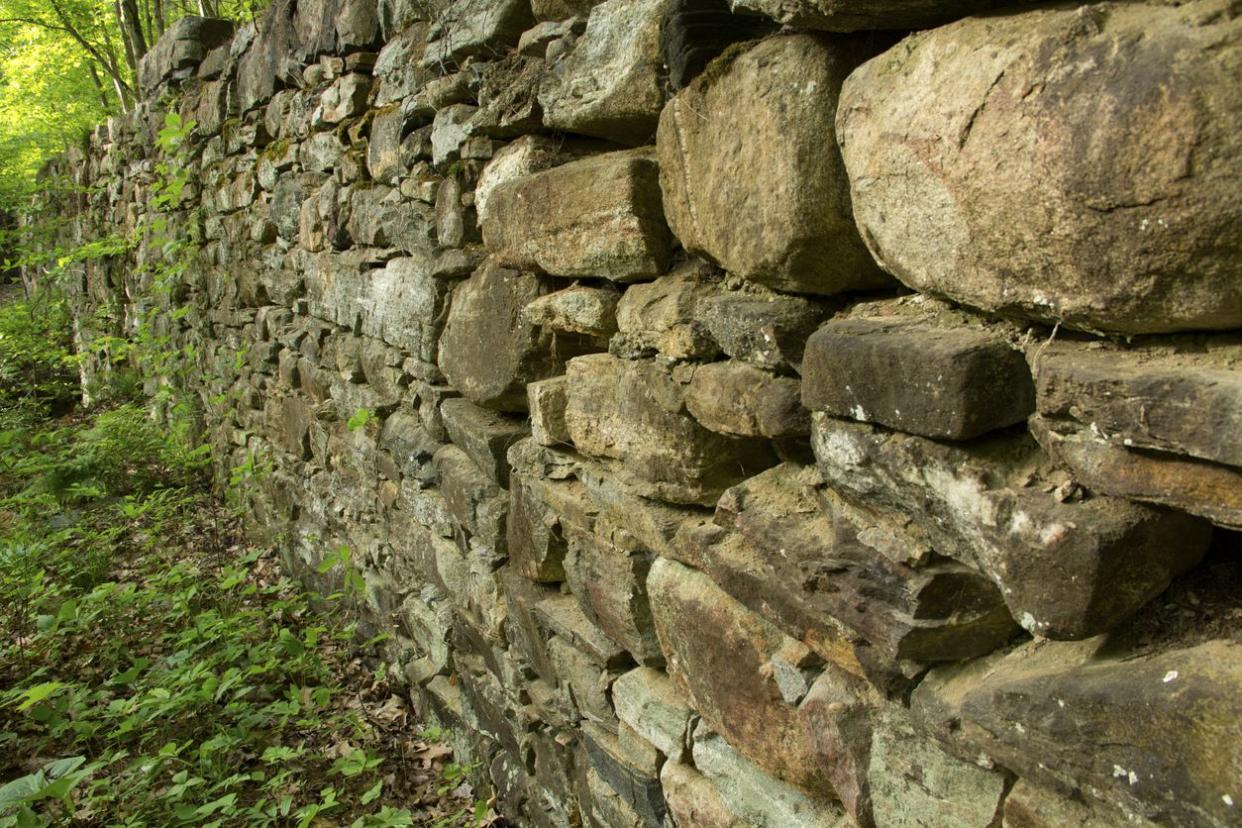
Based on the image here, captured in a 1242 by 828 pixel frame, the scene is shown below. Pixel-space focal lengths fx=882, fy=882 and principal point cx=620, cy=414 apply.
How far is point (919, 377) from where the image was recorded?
1110mm

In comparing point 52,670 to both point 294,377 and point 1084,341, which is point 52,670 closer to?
point 294,377

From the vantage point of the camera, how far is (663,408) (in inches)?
70.4

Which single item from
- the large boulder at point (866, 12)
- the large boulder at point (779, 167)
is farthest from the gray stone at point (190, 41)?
the large boulder at point (866, 12)

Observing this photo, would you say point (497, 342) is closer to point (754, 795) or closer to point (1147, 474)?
point (754, 795)

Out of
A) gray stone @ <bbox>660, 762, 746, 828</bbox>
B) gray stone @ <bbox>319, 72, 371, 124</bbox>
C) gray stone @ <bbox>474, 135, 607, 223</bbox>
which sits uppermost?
gray stone @ <bbox>319, 72, 371, 124</bbox>

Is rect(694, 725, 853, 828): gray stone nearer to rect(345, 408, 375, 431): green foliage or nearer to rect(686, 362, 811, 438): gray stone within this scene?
rect(686, 362, 811, 438): gray stone

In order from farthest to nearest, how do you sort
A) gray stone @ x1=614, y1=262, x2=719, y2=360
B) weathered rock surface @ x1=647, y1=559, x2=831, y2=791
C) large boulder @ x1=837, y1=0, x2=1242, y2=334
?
gray stone @ x1=614, y1=262, x2=719, y2=360
weathered rock surface @ x1=647, y1=559, x2=831, y2=791
large boulder @ x1=837, y1=0, x2=1242, y2=334

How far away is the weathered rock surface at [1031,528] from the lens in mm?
969

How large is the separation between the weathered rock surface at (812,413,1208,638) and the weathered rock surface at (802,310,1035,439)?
0.05 meters

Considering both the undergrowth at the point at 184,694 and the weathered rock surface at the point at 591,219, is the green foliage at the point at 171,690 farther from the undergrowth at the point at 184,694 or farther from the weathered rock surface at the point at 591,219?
the weathered rock surface at the point at 591,219

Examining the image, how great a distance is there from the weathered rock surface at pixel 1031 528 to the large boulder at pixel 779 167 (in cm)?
29

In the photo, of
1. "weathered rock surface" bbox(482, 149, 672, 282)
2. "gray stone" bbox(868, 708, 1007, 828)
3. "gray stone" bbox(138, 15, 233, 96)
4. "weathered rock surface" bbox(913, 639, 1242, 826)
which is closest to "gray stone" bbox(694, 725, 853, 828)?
"gray stone" bbox(868, 708, 1007, 828)

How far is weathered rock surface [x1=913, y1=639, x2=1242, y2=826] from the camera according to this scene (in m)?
0.89

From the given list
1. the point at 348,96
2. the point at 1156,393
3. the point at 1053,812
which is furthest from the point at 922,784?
the point at 348,96
